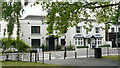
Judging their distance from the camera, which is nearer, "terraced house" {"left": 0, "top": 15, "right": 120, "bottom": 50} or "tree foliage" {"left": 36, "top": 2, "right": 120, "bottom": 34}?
"tree foliage" {"left": 36, "top": 2, "right": 120, "bottom": 34}

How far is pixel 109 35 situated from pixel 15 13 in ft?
30.8

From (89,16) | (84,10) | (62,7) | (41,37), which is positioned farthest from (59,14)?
(41,37)

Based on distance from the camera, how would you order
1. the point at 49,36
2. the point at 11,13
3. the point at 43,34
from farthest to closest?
the point at 43,34
the point at 49,36
the point at 11,13

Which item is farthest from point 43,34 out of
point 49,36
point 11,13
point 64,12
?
point 11,13

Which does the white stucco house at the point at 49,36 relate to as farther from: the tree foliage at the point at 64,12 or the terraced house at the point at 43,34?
the tree foliage at the point at 64,12

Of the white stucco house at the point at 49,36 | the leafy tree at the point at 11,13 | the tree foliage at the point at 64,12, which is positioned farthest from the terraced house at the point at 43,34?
the tree foliage at the point at 64,12

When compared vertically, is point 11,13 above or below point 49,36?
above

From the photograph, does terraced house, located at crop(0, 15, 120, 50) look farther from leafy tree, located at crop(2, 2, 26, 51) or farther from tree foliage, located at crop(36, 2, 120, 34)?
tree foliage, located at crop(36, 2, 120, 34)

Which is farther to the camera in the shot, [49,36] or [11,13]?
[49,36]

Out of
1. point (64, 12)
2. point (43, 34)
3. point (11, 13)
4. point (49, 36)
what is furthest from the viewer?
point (43, 34)

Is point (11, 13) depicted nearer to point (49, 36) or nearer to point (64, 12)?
point (64, 12)

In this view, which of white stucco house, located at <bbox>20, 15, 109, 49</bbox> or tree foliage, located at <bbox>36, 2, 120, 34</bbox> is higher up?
tree foliage, located at <bbox>36, 2, 120, 34</bbox>

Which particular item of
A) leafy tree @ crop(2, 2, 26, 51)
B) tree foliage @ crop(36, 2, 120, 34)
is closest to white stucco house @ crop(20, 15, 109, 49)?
tree foliage @ crop(36, 2, 120, 34)

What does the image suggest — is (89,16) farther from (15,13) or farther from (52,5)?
(15,13)
